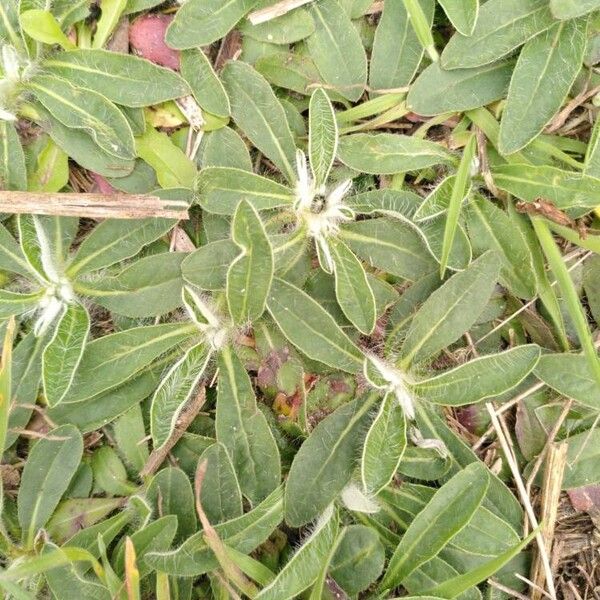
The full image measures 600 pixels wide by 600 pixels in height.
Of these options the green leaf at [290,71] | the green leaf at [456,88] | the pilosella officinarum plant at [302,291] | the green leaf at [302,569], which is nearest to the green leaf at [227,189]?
the pilosella officinarum plant at [302,291]

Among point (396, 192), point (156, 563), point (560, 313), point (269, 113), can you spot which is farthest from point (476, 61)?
point (156, 563)

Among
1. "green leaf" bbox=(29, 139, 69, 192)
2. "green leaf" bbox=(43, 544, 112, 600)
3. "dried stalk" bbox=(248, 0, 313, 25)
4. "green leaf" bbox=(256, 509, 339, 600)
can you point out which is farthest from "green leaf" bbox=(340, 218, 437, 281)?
"green leaf" bbox=(43, 544, 112, 600)

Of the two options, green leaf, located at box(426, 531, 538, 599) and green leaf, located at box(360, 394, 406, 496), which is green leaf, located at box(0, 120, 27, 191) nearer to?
green leaf, located at box(360, 394, 406, 496)

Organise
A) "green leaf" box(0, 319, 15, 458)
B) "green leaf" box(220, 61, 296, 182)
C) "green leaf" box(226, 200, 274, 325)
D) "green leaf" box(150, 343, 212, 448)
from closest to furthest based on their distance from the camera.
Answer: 1. "green leaf" box(226, 200, 274, 325)
2. "green leaf" box(0, 319, 15, 458)
3. "green leaf" box(150, 343, 212, 448)
4. "green leaf" box(220, 61, 296, 182)

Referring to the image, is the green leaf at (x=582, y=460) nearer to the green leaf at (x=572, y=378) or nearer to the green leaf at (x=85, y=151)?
the green leaf at (x=572, y=378)

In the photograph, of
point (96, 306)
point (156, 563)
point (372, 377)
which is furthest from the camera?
point (96, 306)

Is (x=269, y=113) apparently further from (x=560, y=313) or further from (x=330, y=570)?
(x=330, y=570)
